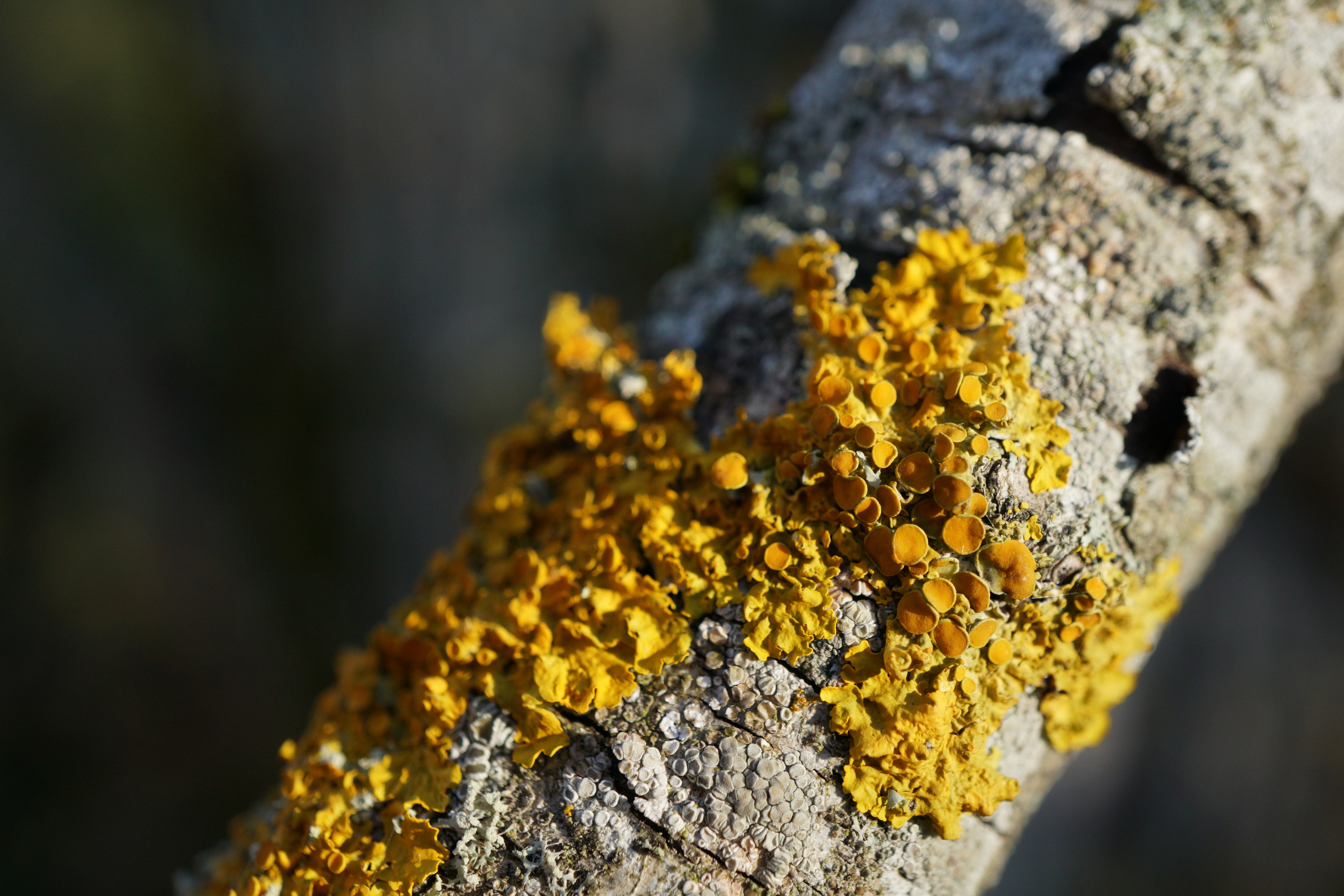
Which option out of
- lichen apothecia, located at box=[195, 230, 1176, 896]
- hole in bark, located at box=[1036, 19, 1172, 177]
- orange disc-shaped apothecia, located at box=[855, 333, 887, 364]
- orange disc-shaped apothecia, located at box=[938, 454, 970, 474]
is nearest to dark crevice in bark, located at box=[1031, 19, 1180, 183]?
hole in bark, located at box=[1036, 19, 1172, 177]

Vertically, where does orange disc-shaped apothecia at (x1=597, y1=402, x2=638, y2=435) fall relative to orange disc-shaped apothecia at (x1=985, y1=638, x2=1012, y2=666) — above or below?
above

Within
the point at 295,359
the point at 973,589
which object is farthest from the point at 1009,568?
the point at 295,359

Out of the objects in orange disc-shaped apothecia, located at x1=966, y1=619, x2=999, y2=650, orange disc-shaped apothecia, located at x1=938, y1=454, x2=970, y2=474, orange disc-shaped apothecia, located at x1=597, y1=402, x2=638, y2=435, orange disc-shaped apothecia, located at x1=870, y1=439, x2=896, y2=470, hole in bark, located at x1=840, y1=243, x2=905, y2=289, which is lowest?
orange disc-shaped apothecia, located at x1=966, y1=619, x2=999, y2=650

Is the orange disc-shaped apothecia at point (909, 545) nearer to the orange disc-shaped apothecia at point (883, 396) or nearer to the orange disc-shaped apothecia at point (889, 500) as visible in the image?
the orange disc-shaped apothecia at point (889, 500)

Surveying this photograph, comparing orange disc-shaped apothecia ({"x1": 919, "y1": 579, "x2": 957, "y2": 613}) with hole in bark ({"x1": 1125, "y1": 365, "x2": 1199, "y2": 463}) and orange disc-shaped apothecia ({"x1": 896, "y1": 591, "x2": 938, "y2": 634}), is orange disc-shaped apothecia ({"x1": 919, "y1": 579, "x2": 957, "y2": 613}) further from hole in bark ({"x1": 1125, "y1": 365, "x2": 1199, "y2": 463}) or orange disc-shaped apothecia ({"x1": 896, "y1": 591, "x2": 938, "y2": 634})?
Answer: hole in bark ({"x1": 1125, "y1": 365, "x2": 1199, "y2": 463})

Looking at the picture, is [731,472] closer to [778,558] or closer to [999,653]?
[778,558]
